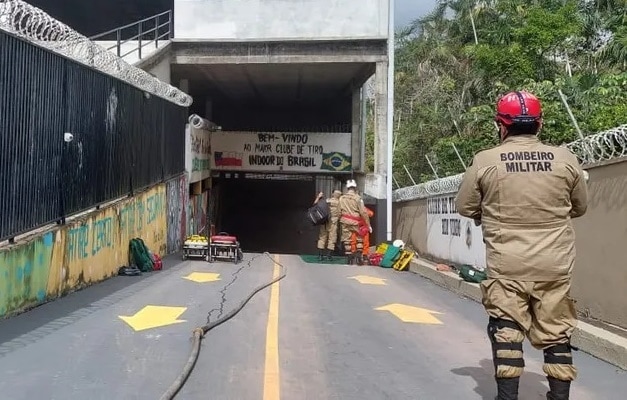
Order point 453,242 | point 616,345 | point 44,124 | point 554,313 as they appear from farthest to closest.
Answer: point 453,242, point 44,124, point 616,345, point 554,313

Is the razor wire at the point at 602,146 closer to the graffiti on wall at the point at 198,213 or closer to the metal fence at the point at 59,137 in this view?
the metal fence at the point at 59,137

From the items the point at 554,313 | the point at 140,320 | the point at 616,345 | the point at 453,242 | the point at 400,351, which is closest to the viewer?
the point at 554,313

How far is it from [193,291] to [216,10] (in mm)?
12908

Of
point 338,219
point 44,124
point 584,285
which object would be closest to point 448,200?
point 338,219

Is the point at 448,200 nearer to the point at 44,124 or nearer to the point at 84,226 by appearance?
the point at 84,226

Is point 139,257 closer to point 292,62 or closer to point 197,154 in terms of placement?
point 197,154

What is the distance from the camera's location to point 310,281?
11531 millimetres

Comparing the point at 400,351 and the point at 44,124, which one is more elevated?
the point at 44,124

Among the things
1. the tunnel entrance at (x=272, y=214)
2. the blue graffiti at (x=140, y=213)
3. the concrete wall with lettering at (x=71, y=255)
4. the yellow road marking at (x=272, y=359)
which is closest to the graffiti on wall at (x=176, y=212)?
the blue graffiti at (x=140, y=213)

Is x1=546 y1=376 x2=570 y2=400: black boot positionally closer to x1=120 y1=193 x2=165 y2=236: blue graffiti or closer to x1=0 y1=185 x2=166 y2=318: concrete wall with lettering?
x1=0 y1=185 x2=166 y2=318: concrete wall with lettering

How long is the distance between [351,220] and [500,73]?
7162 millimetres

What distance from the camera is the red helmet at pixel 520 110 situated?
Answer: 168 inches

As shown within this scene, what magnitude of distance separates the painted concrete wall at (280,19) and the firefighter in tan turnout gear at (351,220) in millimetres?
6345

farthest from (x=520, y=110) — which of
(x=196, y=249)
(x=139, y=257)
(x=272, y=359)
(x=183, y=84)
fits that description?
(x=183, y=84)
